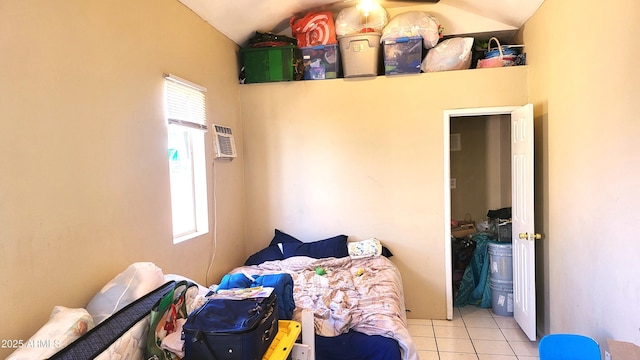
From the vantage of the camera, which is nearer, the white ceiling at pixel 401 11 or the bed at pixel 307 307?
the bed at pixel 307 307

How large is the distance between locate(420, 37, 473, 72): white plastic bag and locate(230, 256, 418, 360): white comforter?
1.82 metres

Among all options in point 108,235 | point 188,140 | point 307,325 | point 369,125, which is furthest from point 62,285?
point 369,125

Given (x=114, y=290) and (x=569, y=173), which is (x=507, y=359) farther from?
(x=114, y=290)

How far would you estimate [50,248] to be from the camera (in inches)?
64.6

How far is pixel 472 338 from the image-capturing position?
3197mm

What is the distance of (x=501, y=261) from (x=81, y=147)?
3.53 m

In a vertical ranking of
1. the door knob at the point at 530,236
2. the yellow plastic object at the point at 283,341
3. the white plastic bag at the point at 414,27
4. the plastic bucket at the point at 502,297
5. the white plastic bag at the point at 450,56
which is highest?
the white plastic bag at the point at 414,27

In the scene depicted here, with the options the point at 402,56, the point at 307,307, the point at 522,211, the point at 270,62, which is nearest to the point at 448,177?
the point at 522,211

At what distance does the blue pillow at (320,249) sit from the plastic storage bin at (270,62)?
5.20ft

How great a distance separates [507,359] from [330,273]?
1.49 metres

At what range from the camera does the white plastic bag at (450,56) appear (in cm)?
338

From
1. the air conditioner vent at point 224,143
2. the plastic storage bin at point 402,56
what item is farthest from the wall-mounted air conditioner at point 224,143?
the plastic storage bin at point 402,56

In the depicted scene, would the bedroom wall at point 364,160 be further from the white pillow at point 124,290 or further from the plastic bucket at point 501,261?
the white pillow at point 124,290

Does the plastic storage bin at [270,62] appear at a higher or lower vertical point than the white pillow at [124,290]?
higher
